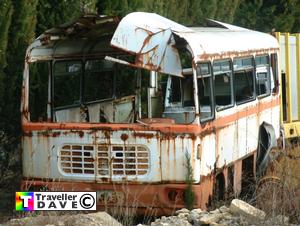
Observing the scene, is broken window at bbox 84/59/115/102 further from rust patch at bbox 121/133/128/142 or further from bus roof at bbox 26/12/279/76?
rust patch at bbox 121/133/128/142

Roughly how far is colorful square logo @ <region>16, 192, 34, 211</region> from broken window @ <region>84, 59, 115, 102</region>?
3.10 metres

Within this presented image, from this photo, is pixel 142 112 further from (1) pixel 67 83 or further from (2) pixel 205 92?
(2) pixel 205 92

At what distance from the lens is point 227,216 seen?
8.16 metres

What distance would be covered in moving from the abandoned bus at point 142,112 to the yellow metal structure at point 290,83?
4.30 metres

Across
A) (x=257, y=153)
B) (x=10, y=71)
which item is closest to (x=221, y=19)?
(x=257, y=153)


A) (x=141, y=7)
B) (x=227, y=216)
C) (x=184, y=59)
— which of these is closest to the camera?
(x=227, y=216)

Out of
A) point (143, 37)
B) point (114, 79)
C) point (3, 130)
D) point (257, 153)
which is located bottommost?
point (257, 153)

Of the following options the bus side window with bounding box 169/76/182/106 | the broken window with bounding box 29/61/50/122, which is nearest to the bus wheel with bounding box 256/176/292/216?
the bus side window with bounding box 169/76/182/106

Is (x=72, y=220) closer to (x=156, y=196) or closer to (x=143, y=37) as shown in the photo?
(x=156, y=196)

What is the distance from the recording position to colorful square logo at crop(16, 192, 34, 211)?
754 centimetres

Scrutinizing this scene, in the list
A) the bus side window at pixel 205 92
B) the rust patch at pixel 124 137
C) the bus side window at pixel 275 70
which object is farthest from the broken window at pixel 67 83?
the bus side window at pixel 275 70

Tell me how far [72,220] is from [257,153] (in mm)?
5160

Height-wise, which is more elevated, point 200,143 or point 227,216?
point 200,143

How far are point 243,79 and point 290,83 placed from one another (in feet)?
18.0
